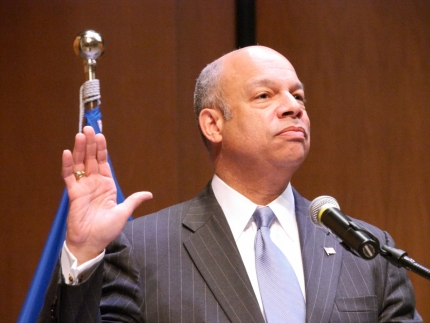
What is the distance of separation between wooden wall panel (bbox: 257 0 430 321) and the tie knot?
1082 millimetres

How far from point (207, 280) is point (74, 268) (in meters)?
0.38

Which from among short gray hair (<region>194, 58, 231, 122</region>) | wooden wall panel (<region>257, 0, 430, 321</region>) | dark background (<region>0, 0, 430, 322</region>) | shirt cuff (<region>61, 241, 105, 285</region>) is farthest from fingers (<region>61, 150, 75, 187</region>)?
wooden wall panel (<region>257, 0, 430, 321</region>)

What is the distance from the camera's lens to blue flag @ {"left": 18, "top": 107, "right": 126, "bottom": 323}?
203 centimetres

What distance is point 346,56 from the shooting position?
2992 mm

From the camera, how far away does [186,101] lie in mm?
2893

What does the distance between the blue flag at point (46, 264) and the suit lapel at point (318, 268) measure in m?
0.75

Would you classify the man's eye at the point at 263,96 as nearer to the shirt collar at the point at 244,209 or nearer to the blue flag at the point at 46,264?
the shirt collar at the point at 244,209

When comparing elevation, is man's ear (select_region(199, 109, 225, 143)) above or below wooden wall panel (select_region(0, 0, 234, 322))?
below

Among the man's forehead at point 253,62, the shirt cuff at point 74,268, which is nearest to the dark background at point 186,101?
the man's forehead at point 253,62

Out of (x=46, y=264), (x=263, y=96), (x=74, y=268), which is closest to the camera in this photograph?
(x=74, y=268)

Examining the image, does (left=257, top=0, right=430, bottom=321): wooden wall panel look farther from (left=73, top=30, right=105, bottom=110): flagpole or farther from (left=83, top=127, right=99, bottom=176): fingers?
(left=83, top=127, right=99, bottom=176): fingers

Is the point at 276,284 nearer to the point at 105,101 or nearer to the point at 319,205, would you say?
the point at 319,205

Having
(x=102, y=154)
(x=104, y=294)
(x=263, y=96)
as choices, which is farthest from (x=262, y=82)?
(x=104, y=294)

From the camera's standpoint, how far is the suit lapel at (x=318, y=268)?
1713 millimetres
